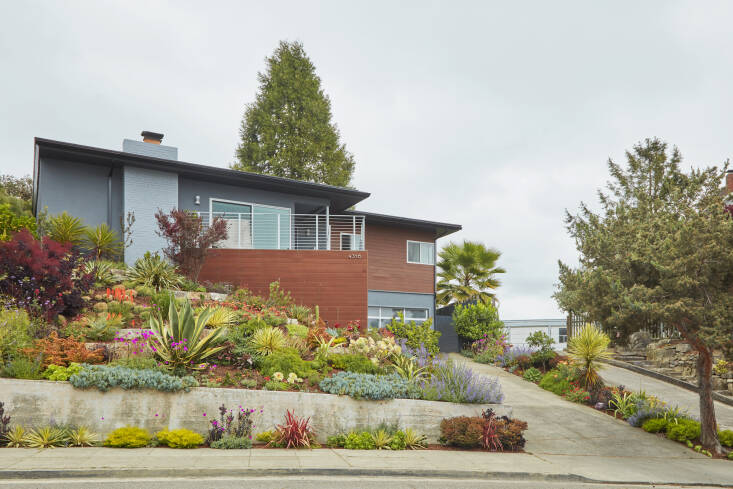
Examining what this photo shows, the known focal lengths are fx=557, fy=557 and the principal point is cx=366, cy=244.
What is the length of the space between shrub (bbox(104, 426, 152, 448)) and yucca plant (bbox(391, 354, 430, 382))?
16.5 ft

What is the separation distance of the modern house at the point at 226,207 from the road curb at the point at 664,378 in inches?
355

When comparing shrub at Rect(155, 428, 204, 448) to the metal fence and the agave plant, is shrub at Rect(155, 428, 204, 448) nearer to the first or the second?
the agave plant

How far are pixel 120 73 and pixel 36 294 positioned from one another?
6727mm

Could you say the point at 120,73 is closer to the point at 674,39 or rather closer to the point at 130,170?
the point at 130,170

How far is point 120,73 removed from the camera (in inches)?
579

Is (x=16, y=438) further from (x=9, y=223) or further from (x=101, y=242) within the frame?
(x=101, y=242)

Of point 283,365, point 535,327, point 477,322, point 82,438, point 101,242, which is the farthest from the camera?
point 535,327

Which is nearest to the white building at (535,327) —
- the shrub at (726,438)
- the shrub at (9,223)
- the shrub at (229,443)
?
the shrub at (726,438)

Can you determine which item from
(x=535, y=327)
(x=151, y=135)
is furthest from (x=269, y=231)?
(x=535, y=327)

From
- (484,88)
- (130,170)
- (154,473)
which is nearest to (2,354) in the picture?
(154,473)

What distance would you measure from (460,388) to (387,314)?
13.6m

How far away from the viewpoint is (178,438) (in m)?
8.73

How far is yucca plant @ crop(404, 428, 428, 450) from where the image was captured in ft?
32.3

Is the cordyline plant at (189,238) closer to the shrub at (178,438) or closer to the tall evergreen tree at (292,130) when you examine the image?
the shrub at (178,438)
